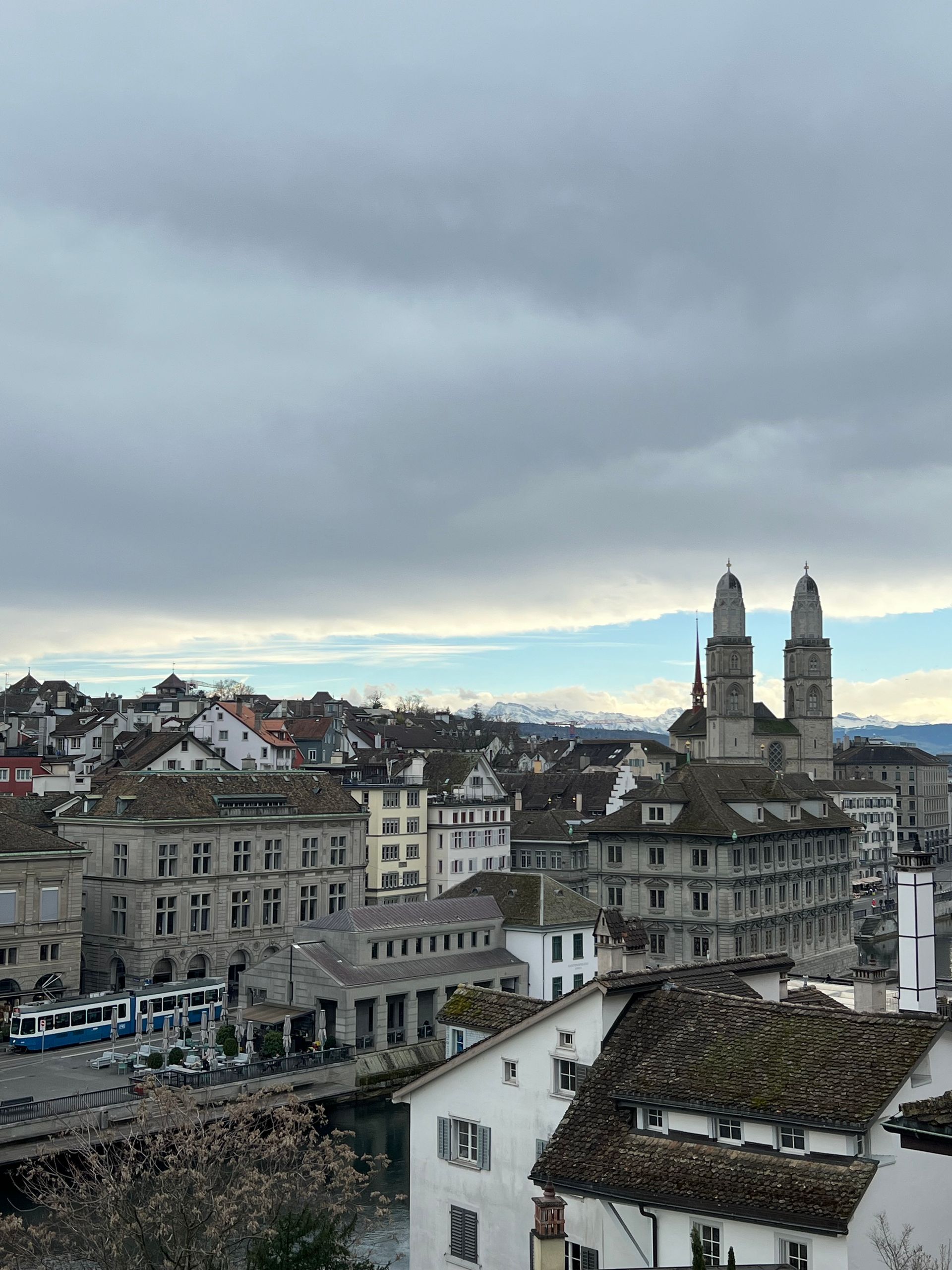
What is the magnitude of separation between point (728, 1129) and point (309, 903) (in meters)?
70.1

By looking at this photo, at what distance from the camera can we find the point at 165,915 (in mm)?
82312

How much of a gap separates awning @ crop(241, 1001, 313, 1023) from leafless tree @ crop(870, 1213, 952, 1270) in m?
50.3

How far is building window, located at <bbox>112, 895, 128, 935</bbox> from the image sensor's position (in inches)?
3233

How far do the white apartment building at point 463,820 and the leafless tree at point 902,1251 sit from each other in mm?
82029

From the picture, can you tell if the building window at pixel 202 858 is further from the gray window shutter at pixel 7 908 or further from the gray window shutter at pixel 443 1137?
the gray window shutter at pixel 443 1137

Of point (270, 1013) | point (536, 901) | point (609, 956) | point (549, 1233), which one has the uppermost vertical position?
point (609, 956)

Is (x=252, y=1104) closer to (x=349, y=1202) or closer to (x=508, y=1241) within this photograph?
(x=349, y=1202)

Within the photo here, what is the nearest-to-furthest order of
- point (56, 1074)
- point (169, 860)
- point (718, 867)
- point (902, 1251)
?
point (902, 1251) < point (56, 1074) < point (169, 860) < point (718, 867)

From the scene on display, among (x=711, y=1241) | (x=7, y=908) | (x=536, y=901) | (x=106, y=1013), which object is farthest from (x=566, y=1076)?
(x=536, y=901)

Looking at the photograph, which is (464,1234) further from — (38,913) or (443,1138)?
(38,913)

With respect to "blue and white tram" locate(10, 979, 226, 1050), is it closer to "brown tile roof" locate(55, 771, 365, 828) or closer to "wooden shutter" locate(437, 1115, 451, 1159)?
"brown tile roof" locate(55, 771, 365, 828)

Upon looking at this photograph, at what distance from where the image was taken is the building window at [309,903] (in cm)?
9225

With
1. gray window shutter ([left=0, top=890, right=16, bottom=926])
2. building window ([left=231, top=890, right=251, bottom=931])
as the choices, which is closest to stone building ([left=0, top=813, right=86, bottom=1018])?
gray window shutter ([left=0, top=890, right=16, bottom=926])

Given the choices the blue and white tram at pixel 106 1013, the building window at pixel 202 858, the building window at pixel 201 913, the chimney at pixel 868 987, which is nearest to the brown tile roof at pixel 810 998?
the chimney at pixel 868 987
